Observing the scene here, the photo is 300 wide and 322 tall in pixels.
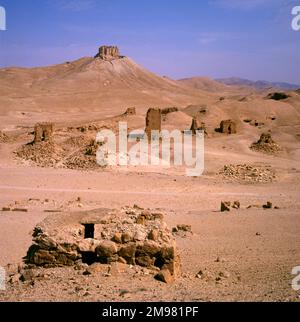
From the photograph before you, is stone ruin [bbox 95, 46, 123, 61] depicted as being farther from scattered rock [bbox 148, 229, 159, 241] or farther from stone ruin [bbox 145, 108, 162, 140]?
scattered rock [bbox 148, 229, 159, 241]

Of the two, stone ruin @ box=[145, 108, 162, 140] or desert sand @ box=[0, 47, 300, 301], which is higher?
stone ruin @ box=[145, 108, 162, 140]

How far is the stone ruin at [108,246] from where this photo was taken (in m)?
7.38

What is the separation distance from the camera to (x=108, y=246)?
289 inches

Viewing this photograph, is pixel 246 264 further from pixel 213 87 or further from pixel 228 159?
pixel 213 87

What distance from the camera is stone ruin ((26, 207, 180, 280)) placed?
291 inches

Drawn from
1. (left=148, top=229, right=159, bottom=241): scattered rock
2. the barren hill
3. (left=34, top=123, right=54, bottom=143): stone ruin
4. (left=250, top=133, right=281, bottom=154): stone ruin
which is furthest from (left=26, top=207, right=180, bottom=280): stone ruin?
the barren hill

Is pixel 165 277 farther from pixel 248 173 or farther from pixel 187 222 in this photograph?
pixel 248 173

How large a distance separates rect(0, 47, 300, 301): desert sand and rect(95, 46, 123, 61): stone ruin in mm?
57162

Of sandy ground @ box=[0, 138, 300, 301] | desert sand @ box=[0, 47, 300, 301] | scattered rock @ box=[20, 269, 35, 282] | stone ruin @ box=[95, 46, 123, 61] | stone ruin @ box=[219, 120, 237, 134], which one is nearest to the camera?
sandy ground @ box=[0, 138, 300, 301]

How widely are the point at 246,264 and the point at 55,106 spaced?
46985 millimetres

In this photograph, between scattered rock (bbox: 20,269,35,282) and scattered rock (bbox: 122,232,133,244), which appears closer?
scattered rock (bbox: 20,269,35,282)

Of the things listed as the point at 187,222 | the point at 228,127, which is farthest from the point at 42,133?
the point at 187,222

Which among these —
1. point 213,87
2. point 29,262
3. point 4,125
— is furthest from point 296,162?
point 213,87

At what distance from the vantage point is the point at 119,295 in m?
6.27
